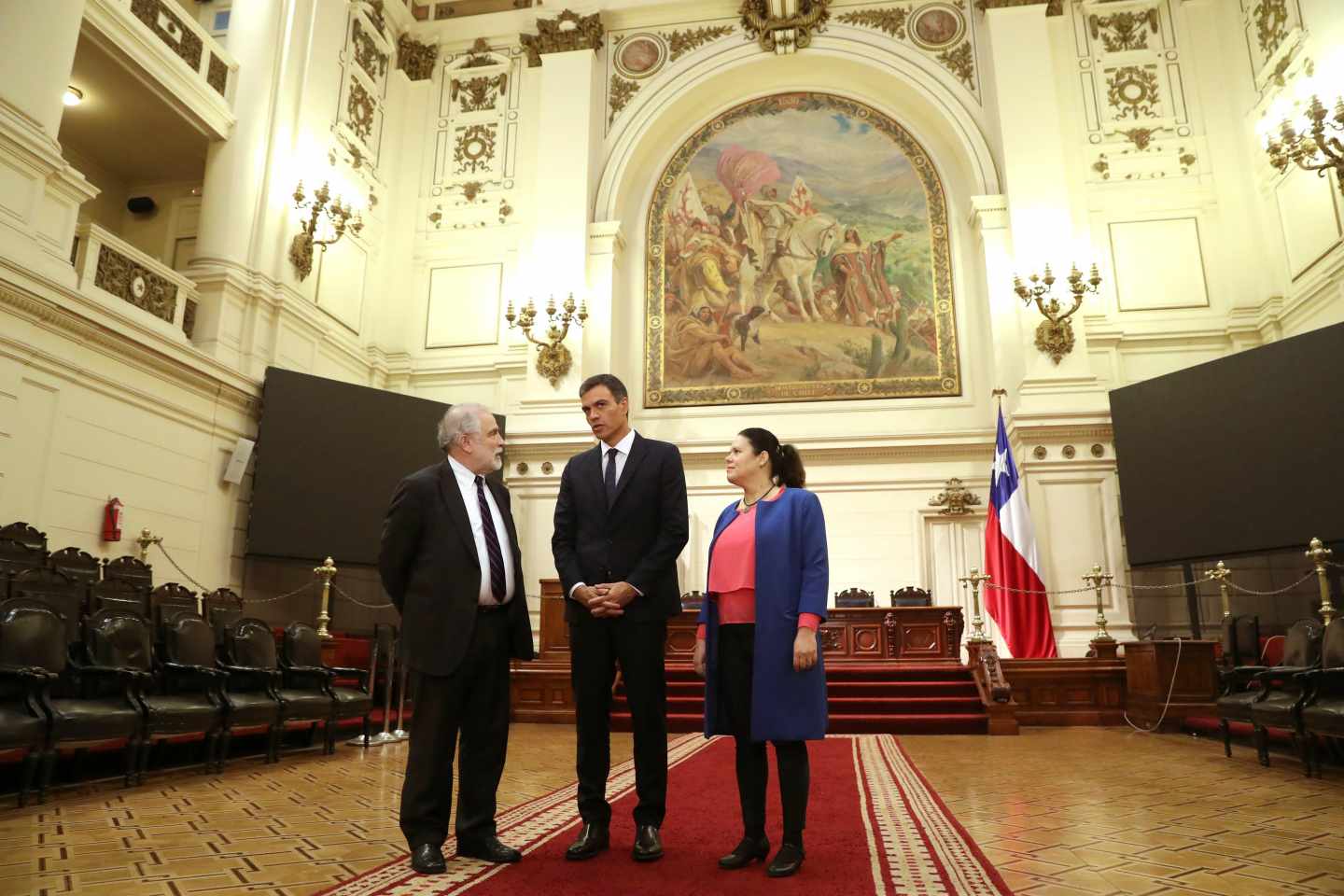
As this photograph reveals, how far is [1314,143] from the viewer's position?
26.1 ft

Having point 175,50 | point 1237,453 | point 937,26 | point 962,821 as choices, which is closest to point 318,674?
point 962,821

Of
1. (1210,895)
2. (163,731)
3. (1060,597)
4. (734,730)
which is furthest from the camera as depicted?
(1060,597)

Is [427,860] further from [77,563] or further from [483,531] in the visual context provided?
[77,563]

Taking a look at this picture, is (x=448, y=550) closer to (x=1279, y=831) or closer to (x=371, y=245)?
(x=1279, y=831)

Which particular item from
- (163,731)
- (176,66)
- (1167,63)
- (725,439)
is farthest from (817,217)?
(163,731)

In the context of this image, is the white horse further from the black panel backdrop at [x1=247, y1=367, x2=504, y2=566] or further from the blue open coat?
the blue open coat

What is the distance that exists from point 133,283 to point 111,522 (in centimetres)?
220

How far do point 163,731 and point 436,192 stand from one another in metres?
9.41

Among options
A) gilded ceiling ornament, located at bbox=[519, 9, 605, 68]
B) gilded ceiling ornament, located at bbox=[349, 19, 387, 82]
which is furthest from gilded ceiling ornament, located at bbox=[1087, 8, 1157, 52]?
gilded ceiling ornament, located at bbox=[349, 19, 387, 82]

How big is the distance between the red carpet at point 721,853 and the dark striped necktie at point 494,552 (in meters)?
0.81

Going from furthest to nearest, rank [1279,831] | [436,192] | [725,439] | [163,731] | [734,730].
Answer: [436,192] → [725,439] → [163,731] → [1279,831] → [734,730]

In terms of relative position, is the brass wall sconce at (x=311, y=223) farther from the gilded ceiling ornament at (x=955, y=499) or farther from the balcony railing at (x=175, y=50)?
the gilded ceiling ornament at (x=955, y=499)

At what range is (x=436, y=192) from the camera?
1252cm

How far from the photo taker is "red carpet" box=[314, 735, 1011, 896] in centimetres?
247
